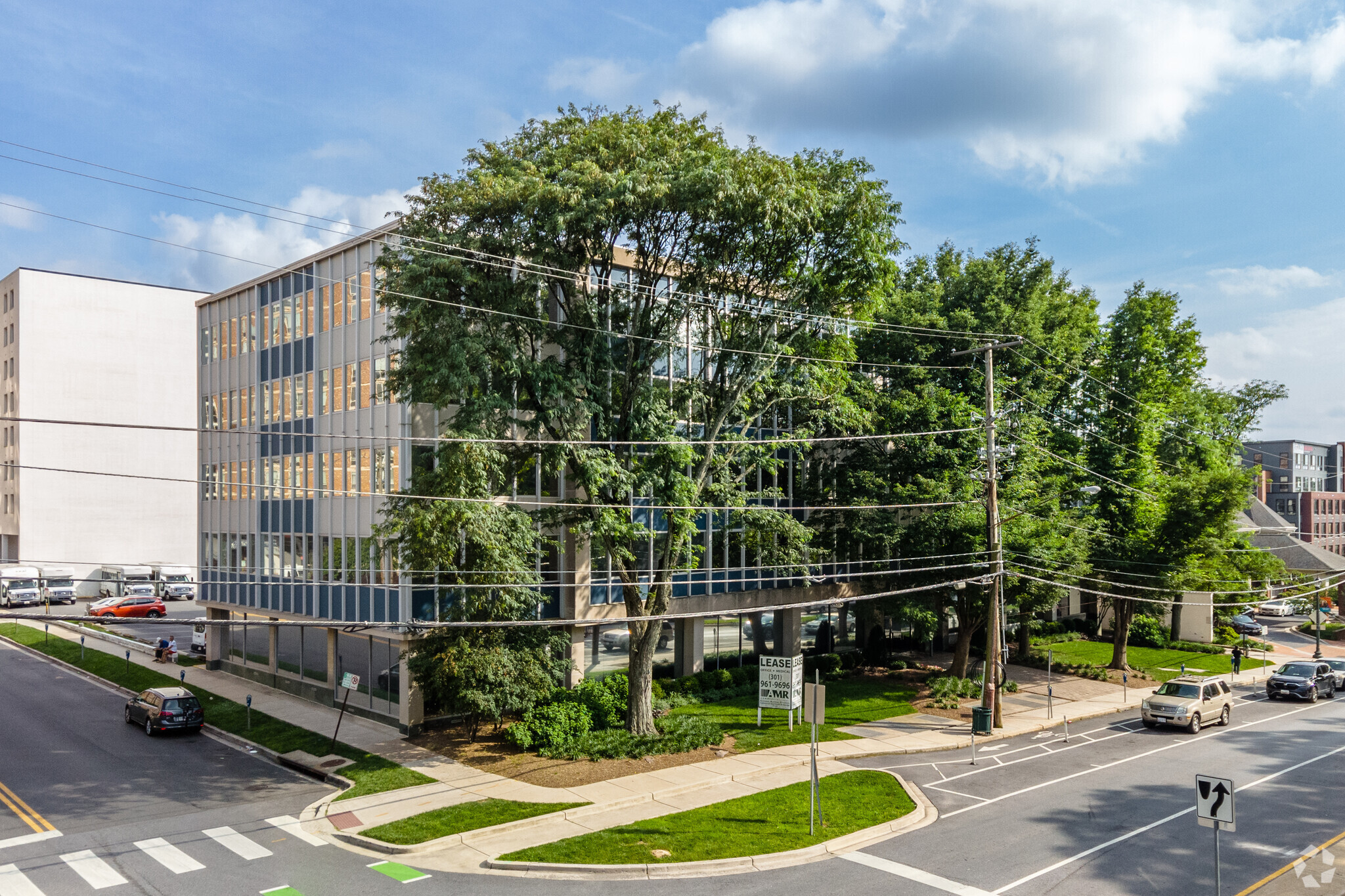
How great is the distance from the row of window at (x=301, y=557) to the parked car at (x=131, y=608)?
2055cm

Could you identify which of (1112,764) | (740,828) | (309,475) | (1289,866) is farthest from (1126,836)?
(309,475)

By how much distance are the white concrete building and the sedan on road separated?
10.2 metres

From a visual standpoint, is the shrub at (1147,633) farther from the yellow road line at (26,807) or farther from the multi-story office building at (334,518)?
the yellow road line at (26,807)

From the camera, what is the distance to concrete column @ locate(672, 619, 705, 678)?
113ft

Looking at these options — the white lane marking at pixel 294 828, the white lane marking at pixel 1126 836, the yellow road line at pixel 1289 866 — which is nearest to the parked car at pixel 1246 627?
the white lane marking at pixel 1126 836

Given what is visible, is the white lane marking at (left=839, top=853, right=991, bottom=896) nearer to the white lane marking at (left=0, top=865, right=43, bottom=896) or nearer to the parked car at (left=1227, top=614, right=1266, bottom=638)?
the white lane marking at (left=0, top=865, right=43, bottom=896)

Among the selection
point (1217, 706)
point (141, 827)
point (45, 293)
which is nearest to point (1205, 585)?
point (1217, 706)

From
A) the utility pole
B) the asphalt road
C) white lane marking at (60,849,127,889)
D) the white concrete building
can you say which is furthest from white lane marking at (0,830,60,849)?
the white concrete building

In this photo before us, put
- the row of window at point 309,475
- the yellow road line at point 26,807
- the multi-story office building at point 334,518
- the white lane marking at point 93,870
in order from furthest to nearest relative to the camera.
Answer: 1. the multi-story office building at point 334,518
2. the row of window at point 309,475
3. the yellow road line at point 26,807
4. the white lane marking at point 93,870

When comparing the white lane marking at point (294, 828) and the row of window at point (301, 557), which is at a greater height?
the row of window at point (301, 557)

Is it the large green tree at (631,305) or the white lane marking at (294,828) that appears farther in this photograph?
the large green tree at (631,305)

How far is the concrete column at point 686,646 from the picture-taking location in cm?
3444

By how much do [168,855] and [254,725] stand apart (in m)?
13.0

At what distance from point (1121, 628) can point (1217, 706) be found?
33.0 ft
